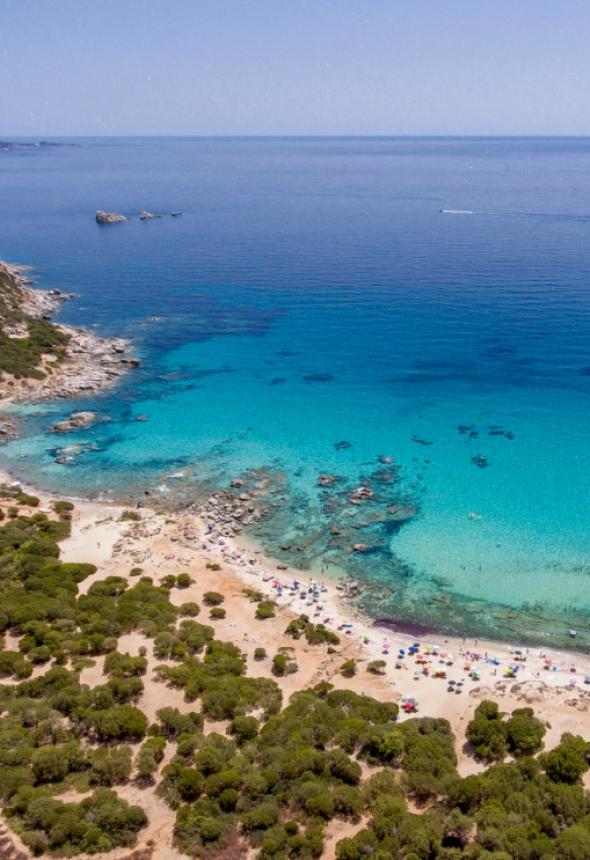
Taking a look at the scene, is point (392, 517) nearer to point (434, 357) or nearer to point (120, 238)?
point (434, 357)

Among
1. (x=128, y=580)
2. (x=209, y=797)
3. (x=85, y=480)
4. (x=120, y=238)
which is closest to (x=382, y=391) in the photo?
(x=85, y=480)

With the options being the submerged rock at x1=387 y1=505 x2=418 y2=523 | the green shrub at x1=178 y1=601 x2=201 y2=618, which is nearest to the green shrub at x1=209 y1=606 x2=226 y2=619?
the green shrub at x1=178 y1=601 x2=201 y2=618

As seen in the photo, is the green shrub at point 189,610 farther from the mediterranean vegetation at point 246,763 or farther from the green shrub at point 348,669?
the green shrub at point 348,669

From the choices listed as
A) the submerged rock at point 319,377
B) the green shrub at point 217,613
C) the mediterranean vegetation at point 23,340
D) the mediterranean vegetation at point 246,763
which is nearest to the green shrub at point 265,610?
the green shrub at point 217,613

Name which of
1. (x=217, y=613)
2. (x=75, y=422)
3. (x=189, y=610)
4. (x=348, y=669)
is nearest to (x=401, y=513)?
(x=348, y=669)

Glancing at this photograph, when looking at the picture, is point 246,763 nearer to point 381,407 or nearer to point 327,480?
point 327,480
